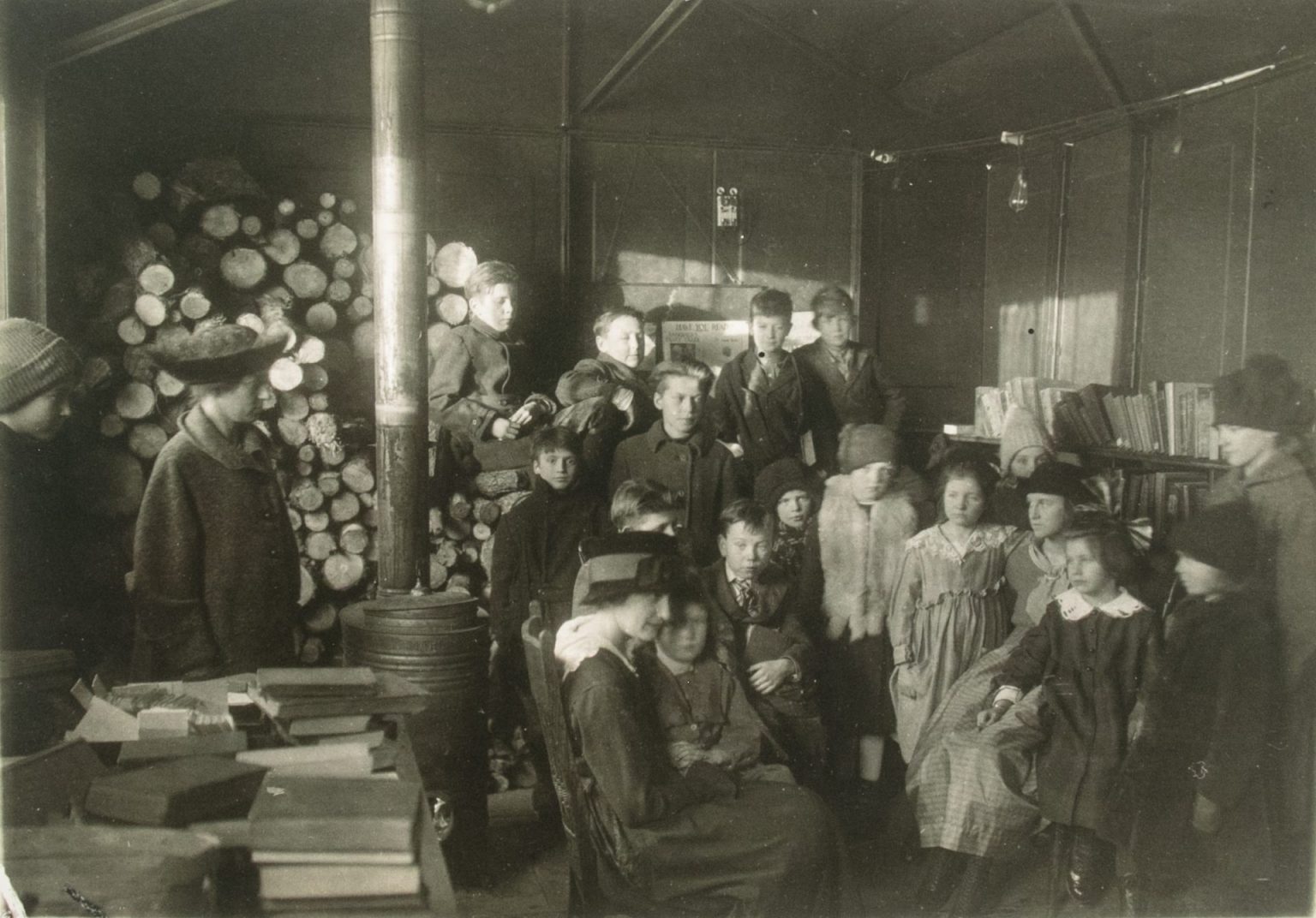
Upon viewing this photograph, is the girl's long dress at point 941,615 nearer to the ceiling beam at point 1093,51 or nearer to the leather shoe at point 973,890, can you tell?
the leather shoe at point 973,890

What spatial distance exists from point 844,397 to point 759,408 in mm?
539

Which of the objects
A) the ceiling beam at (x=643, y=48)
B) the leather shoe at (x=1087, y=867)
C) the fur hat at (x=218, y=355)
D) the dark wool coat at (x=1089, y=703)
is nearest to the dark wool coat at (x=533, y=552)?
the fur hat at (x=218, y=355)

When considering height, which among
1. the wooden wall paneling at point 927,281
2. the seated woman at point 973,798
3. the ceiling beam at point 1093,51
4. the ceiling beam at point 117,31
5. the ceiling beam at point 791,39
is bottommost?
the seated woman at point 973,798

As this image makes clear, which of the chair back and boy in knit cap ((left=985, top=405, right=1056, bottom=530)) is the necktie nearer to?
the chair back

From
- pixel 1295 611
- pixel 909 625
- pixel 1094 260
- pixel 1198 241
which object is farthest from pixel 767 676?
pixel 1094 260

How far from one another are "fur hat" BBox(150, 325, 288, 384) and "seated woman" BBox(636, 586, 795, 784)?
1.43 meters

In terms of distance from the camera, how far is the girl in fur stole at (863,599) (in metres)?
4.64

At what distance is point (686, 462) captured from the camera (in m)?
4.96

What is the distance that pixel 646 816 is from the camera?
2.96m

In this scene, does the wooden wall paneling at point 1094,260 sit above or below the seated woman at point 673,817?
above

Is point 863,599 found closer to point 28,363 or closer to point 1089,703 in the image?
point 1089,703

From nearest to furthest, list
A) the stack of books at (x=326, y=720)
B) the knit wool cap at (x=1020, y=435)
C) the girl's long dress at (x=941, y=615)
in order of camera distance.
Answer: the stack of books at (x=326, y=720) → the girl's long dress at (x=941, y=615) → the knit wool cap at (x=1020, y=435)

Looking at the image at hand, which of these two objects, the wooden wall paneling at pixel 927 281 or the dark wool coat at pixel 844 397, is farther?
the wooden wall paneling at pixel 927 281

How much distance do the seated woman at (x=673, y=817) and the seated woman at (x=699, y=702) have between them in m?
0.11
